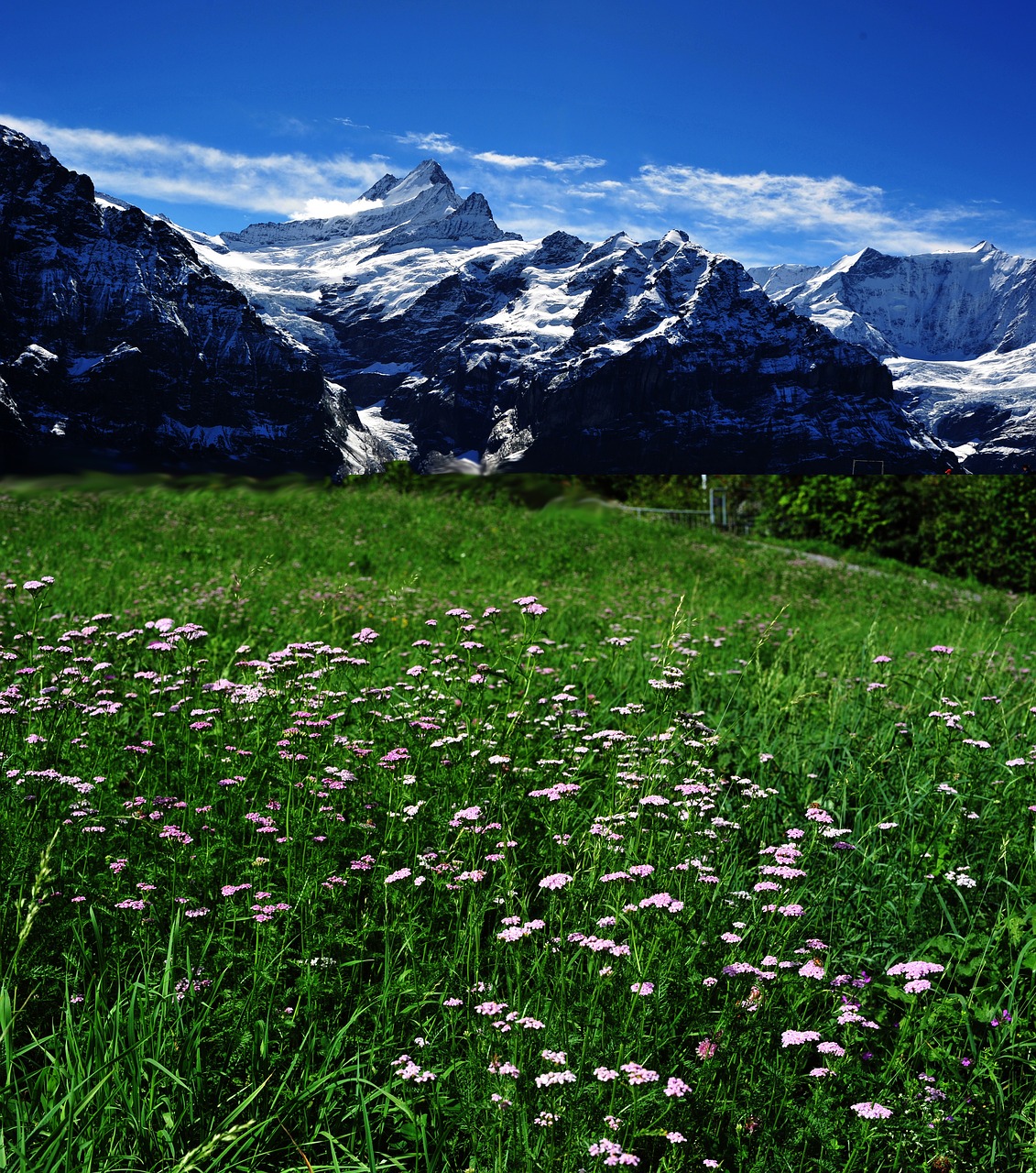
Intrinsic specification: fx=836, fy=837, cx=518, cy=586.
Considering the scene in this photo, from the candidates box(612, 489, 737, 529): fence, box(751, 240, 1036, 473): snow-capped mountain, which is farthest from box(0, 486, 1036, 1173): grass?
box(612, 489, 737, 529): fence

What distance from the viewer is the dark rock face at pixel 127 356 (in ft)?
9.48

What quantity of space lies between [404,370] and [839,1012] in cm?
294

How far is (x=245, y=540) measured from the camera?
11.3 meters

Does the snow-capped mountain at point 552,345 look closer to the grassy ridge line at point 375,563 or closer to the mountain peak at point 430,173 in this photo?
the mountain peak at point 430,173

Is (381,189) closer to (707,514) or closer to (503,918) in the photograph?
(503,918)

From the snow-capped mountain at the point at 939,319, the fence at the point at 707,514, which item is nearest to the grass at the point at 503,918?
the snow-capped mountain at the point at 939,319

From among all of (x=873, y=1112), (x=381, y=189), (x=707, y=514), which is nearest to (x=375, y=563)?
(x=381, y=189)

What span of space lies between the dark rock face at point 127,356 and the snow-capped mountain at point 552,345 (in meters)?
0.32

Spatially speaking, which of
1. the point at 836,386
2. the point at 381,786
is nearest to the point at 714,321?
the point at 836,386

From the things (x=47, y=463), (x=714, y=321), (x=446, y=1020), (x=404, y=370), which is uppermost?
(x=714, y=321)

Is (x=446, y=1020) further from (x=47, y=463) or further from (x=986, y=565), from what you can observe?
(x=986, y=565)

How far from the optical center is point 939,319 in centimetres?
476

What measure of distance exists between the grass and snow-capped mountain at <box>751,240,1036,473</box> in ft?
5.23

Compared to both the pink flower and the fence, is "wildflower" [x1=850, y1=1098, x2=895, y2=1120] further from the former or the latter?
the fence
